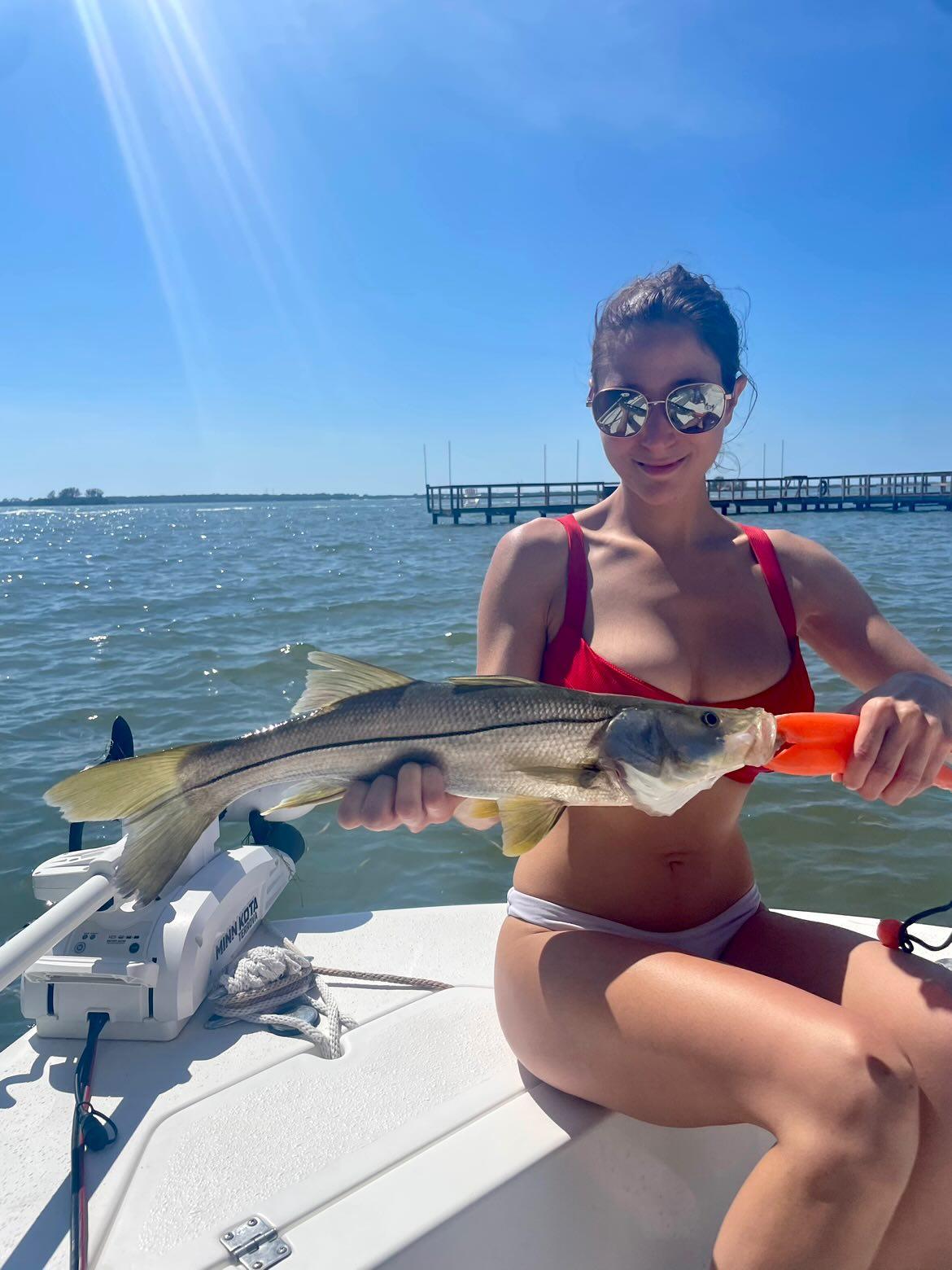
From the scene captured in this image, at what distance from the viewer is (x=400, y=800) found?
7.96 ft

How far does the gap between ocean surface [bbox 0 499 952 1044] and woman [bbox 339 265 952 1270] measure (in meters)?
3.76

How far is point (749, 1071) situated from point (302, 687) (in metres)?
9.94

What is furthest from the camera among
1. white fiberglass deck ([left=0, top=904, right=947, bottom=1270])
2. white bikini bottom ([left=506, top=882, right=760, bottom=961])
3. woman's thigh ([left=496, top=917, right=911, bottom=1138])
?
white bikini bottom ([left=506, top=882, right=760, bottom=961])

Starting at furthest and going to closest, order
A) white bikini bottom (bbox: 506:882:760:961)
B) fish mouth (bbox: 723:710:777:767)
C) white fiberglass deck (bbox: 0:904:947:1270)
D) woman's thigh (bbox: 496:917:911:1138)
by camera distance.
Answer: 1. white bikini bottom (bbox: 506:882:760:961)
2. fish mouth (bbox: 723:710:777:767)
3. white fiberglass deck (bbox: 0:904:947:1270)
4. woman's thigh (bbox: 496:917:911:1138)

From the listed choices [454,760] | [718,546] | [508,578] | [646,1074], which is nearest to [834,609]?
[718,546]

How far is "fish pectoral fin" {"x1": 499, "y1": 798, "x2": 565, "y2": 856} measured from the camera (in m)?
2.38

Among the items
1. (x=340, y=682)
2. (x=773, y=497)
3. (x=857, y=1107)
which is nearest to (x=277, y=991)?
(x=340, y=682)

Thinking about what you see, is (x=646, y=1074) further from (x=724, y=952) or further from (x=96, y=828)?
(x=96, y=828)

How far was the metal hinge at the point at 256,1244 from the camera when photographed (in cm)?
204

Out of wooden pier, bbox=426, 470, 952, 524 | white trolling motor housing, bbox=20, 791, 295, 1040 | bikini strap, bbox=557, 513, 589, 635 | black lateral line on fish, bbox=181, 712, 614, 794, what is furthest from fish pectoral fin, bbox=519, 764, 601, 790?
wooden pier, bbox=426, 470, 952, 524

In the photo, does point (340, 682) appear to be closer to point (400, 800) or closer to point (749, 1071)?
point (400, 800)

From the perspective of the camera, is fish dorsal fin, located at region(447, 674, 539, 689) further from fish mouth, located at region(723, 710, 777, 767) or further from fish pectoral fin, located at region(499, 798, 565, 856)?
fish mouth, located at region(723, 710, 777, 767)

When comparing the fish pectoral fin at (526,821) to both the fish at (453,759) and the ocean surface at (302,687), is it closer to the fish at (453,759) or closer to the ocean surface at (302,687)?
the fish at (453,759)

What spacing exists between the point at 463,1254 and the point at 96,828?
6144 millimetres
